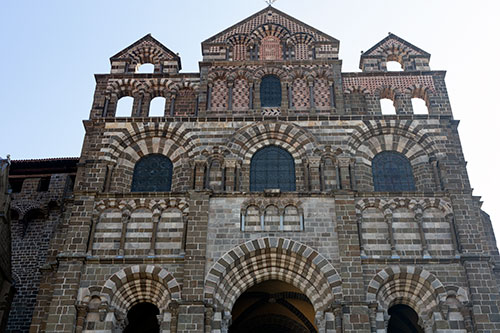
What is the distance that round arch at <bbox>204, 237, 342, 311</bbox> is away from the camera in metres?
17.4

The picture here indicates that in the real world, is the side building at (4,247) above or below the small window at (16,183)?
below

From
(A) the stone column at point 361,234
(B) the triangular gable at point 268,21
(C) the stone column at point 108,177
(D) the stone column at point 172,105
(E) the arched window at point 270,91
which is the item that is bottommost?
(A) the stone column at point 361,234

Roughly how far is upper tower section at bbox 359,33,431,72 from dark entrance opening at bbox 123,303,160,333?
Result: 1214cm

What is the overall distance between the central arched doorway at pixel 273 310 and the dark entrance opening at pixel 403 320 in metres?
2.75

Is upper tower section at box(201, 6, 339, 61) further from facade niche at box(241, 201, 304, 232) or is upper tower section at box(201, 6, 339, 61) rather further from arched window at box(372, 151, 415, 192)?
facade niche at box(241, 201, 304, 232)

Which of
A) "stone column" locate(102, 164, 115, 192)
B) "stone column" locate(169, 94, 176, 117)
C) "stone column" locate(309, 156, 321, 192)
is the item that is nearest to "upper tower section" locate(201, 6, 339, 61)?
"stone column" locate(169, 94, 176, 117)

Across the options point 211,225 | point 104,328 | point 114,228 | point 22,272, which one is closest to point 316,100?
point 211,225

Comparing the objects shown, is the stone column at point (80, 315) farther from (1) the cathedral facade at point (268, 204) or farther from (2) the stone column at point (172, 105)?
(2) the stone column at point (172, 105)

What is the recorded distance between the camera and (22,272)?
20.8 metres

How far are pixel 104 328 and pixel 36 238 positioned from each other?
20.8 ft

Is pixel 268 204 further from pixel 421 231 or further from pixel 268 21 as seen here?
pixel 268 21

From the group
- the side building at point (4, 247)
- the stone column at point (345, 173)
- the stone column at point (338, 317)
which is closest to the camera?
the stone column at point (338, 317)

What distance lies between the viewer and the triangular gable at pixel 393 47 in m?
23.1

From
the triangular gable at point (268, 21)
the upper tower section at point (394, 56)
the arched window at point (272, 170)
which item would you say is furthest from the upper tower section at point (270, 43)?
the arched window at point (272, 170)
